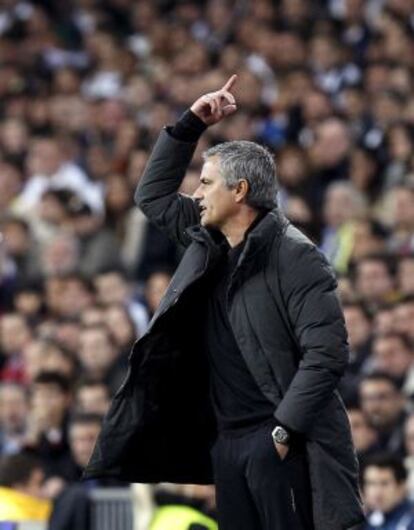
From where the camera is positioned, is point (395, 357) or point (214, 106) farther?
point (395, 357)

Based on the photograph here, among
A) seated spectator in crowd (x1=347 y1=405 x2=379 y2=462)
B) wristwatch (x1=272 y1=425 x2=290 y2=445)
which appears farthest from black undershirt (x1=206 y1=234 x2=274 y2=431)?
seated spectator in crowd (x1=347 y1=405 x2=379 y2=462)

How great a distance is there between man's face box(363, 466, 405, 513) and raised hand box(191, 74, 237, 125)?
2764mm

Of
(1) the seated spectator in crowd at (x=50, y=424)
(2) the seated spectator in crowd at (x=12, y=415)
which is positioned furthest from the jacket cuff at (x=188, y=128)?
(2) the seated spectator in crowd at (x=12, y=415)

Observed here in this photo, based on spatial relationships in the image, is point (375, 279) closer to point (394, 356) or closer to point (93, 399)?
→ point (394, 356)

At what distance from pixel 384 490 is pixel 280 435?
268 cm

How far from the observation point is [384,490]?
9133 mm

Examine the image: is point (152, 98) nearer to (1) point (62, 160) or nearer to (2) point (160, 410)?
(1) point (62, 160)

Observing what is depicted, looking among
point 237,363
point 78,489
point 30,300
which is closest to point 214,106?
point 237,363

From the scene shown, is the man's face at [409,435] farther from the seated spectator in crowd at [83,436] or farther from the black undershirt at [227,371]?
the black undershirt at [227,371]

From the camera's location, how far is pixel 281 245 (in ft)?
22.0

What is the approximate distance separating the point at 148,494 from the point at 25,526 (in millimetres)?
991

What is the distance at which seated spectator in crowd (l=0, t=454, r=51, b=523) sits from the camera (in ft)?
30.2

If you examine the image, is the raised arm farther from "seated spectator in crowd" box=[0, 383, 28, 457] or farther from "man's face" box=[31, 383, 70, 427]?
"seated spectator in crowd" box=[0, 383, 28, 457]

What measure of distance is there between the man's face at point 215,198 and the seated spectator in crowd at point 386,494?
2.69 m
